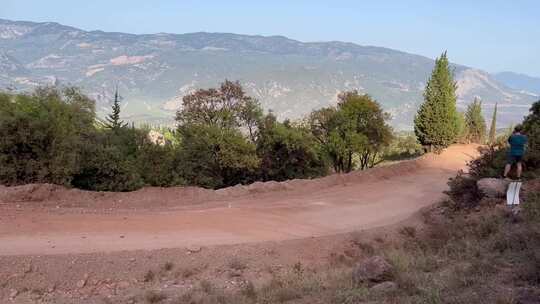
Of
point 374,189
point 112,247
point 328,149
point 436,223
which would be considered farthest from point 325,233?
point 328,149

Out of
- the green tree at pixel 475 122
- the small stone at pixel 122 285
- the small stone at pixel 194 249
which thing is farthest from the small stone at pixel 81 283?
the green tree at pixel 475 122

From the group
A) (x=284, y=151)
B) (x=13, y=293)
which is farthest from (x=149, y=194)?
(x=284, y=151)

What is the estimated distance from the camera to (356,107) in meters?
31.4

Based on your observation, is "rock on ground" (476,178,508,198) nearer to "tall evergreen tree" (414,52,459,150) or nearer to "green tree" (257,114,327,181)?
"green tree" (257,114,327,181)

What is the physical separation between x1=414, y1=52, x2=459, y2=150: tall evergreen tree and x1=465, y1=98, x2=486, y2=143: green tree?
33.1 ft

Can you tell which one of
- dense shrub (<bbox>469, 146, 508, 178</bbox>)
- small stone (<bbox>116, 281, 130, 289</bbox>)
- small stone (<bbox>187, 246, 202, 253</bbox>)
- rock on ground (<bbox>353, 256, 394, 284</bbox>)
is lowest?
small stone (<bbox>116, 281, 130, 289</bbox>)

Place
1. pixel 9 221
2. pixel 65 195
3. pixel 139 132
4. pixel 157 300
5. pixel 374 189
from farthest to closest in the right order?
pixel 139 132 < pixel 374 189 < pixel 65 195 < pixel 9 221 < pixel 157 300

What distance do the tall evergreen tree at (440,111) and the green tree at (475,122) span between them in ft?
33.1

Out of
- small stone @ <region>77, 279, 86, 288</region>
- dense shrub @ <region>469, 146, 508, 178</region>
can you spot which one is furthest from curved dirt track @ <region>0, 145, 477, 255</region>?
dense shrub @ <region>469, 146, 508, 178</region>

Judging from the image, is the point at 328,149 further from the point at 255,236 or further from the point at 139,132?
the point at 255,236

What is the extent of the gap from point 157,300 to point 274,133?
19564 millimetres

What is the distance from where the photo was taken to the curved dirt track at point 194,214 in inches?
475

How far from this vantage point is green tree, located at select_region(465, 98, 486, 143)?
44781 millimetres

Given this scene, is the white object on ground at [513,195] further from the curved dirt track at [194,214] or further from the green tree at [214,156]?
the green tree at [214,156]
